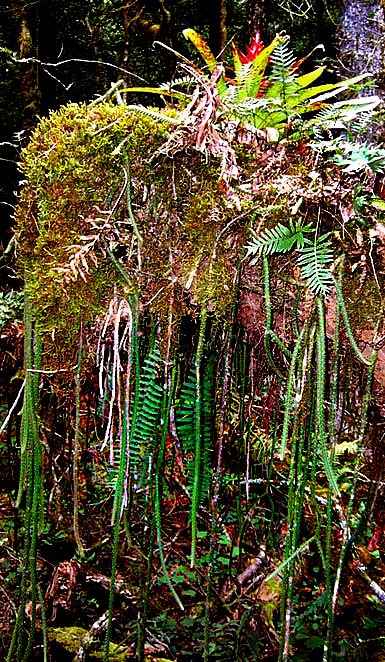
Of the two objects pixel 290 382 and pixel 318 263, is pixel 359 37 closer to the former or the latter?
pixel 318 263

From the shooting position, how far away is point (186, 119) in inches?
54.6

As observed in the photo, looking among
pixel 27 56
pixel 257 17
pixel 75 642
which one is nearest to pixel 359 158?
pixel 75 642

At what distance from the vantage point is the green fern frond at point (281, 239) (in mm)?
1421

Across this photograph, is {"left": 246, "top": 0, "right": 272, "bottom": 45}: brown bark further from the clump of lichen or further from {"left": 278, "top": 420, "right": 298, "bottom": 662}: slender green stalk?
{"left": 278, "top": 420, "right": 298, "bottom": 662}: slender green stalk

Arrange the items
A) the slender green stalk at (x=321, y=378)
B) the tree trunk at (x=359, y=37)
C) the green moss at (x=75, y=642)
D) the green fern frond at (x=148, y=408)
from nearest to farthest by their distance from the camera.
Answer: the slender green stalk at (x=321, y=378)
the green fern frond at (x=148, y=408)
the green moss at (x=75, y=642)
the tree trunk at (x=359, y=37)

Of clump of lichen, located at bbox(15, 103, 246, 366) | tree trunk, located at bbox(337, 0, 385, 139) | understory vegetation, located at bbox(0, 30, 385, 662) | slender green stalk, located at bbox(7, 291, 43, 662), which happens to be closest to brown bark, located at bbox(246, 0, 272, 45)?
tree trunk, located at bbox(337, 0, 385, 139)

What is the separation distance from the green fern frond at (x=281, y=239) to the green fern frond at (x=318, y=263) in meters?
0.03

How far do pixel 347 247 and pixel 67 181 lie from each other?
700 mm

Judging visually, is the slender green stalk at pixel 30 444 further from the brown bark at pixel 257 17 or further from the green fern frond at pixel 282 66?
the brown bark at pixel 257 17

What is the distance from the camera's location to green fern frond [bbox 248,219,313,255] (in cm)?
142

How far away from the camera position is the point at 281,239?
143cm

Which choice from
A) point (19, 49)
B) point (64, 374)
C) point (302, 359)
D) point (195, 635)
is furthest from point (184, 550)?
point (19, 49)

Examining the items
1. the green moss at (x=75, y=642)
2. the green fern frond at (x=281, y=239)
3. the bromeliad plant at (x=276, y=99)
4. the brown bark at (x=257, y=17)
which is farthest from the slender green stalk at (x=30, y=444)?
the brown bark at (x=257, y=17)

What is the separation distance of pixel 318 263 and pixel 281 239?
0.10 metres
